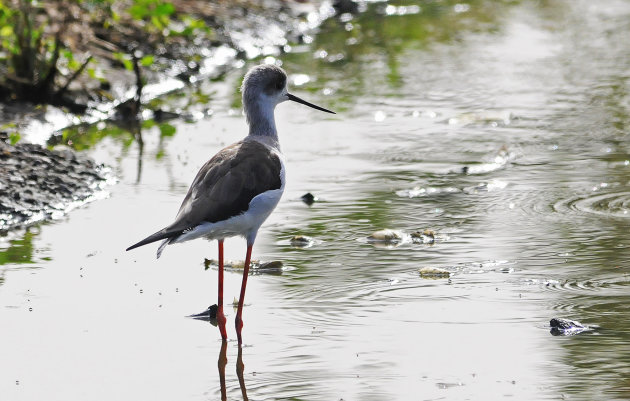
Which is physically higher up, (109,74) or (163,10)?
(163,10)

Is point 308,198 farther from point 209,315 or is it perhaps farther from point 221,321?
point 221,321

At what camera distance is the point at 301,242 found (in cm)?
743

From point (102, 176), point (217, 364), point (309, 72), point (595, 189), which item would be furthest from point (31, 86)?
point (217, 364)

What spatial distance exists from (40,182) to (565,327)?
411cm

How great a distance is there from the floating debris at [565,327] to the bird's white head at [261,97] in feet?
6.50

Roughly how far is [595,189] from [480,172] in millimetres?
958

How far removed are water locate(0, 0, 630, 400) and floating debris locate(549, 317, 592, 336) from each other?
75 millimetres

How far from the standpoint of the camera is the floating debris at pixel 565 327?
5.70 m

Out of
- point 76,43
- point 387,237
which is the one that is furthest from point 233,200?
point 76,43

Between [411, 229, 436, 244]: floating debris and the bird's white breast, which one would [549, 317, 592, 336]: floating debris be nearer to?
the bird's white breast

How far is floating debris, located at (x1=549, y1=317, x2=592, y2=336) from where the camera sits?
5699mm

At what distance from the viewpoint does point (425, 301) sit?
6.25 metres

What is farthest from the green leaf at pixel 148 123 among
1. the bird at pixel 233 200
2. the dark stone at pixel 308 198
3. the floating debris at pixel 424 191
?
the bird at pixel 233 200

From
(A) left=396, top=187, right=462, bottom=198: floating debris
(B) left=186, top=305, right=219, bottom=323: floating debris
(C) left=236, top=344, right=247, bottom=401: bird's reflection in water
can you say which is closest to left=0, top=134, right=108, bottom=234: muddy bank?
(B) left=186, top=305, right=219, bottom=323: floating debris
